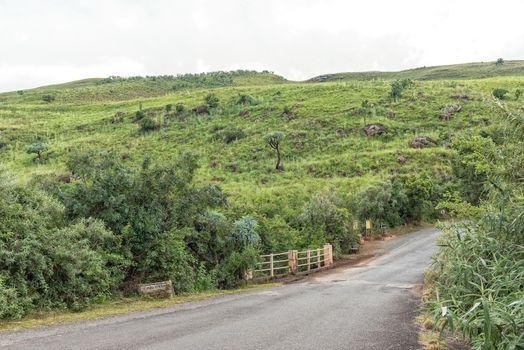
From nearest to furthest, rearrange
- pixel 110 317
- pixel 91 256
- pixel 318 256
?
pixel 110 317
pixel 91 256
pixel 318 256

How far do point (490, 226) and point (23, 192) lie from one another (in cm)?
1074

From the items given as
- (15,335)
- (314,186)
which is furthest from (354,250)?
(15,335)

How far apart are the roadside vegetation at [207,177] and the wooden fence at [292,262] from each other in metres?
0.67

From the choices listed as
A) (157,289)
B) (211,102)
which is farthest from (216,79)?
(157,289)

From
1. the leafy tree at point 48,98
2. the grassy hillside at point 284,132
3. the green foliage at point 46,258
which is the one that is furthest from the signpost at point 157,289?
the leafy tree at point 48,98

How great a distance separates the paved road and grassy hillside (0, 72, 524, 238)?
13.7 meters

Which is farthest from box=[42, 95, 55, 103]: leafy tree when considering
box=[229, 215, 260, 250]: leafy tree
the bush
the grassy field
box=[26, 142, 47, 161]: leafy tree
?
box=[229, 215, 260, 250]: leafy tree

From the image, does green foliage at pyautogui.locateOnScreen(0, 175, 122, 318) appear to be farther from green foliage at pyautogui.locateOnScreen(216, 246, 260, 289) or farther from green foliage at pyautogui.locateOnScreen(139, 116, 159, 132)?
green foliage at pyautogui.locateOnScreen(139, 116, 159, 132)

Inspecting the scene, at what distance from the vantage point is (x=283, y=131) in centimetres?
6088

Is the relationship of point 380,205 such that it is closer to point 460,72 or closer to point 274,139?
point 274,139

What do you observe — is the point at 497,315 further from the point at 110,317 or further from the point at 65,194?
the point at 65,194

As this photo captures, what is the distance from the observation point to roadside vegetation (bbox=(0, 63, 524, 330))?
39.8ft

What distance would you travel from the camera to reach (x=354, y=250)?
96.8 ft

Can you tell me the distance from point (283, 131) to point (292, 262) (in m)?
40.6
